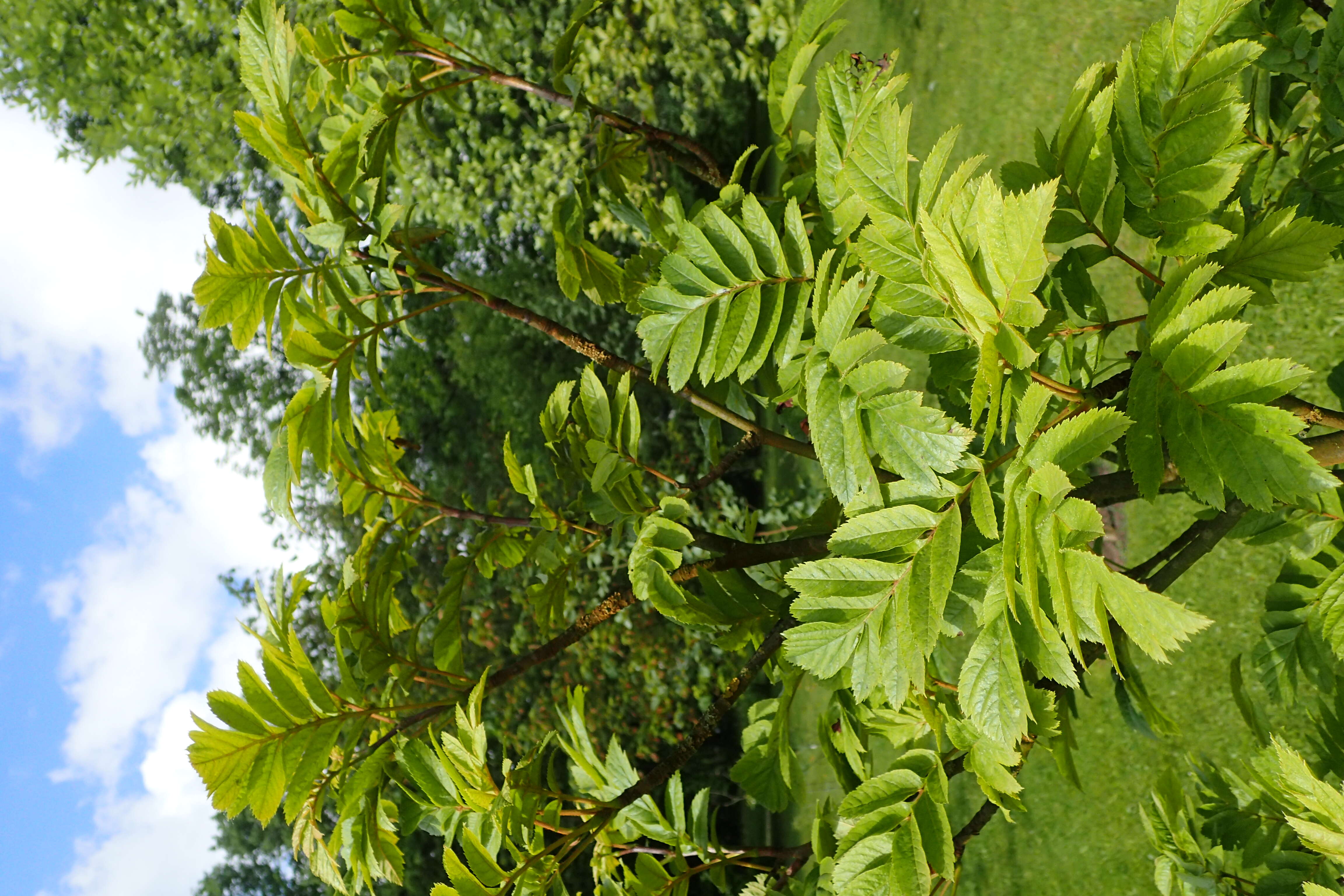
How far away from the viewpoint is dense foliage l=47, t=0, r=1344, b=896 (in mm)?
944

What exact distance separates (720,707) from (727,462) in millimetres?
676

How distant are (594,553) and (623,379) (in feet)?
18.0

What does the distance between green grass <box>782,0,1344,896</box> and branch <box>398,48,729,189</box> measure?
2.65 metres

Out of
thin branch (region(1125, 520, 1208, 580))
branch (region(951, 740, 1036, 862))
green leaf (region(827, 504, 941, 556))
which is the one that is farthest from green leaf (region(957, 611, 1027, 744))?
thin branch (region(1125, 520, 1208, 580))

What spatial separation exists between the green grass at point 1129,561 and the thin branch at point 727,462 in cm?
237

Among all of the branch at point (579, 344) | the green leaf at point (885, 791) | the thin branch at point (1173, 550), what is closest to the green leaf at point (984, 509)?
the green leaf at point (885, 791)

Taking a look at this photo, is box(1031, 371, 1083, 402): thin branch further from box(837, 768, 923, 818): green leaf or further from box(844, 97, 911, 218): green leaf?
box(837, 768, 923, 818): green leaf

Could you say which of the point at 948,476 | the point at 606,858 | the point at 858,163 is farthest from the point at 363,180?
the point at 606,858

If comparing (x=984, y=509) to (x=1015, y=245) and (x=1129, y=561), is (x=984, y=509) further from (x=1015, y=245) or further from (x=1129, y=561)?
(x=1129, y=561)

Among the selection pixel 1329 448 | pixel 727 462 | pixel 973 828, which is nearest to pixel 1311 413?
pixel 1329 448

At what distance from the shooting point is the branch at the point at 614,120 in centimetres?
196

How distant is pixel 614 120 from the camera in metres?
2.08

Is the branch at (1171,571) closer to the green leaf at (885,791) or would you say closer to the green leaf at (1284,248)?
the green leaf at (885,791)

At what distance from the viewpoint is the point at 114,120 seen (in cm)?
922
